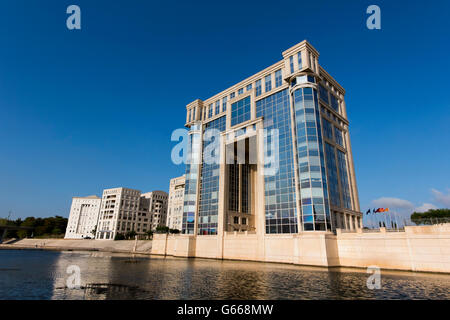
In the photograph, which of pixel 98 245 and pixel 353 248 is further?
pixel 98 245

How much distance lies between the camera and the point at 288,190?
202 ft

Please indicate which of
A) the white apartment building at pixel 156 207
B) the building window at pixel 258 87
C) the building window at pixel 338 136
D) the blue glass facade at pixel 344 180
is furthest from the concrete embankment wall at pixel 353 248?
the white apartment building at pixel 156 207

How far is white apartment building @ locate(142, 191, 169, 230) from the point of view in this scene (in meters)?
190

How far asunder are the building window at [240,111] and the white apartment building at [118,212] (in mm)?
127322

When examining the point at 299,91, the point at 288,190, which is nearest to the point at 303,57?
the point at 299,91

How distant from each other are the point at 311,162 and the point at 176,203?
378ft

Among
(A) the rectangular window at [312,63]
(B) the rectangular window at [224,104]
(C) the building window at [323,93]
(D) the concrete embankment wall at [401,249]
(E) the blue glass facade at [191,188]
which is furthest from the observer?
(B) the rectangular window at [224,104]

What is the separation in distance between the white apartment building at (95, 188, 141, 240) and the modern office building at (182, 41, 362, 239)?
108m

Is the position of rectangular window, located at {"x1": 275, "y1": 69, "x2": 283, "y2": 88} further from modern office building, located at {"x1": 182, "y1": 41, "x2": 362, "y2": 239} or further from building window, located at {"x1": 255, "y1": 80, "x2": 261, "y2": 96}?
building window, located at {"x1": 255, "y1": 80, "x2": 261, "y2": 96}

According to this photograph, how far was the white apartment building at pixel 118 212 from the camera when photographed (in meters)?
170

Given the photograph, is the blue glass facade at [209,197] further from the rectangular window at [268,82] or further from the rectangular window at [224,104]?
the rectangular window at [268,82]

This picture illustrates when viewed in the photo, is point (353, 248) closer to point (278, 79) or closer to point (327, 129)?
point (327, 129)

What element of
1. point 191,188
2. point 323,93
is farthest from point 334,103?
point 191,188

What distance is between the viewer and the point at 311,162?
57.1 metres
